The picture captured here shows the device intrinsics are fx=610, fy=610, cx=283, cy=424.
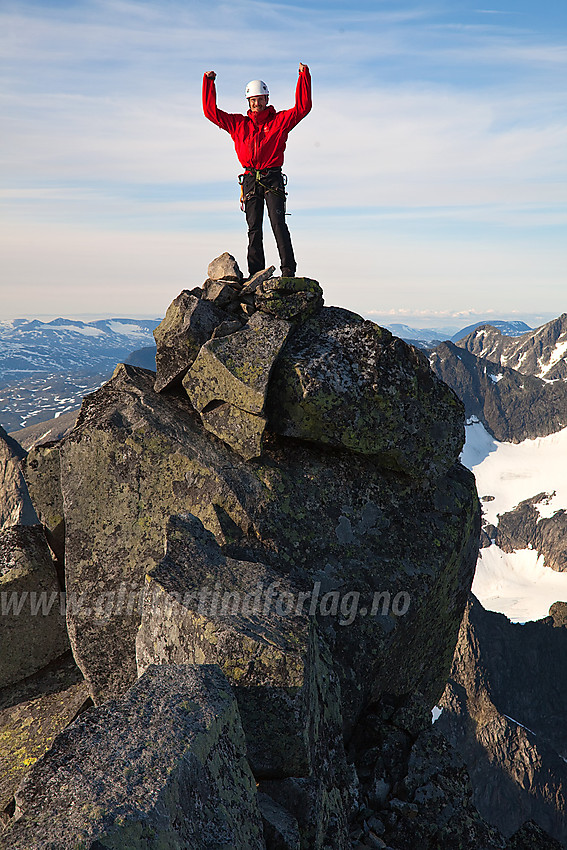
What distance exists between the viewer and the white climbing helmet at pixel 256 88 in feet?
66.9

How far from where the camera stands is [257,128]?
Answer: 2084 centimetres

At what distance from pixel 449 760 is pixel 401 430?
27.8ft

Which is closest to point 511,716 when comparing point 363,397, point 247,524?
point 363,397

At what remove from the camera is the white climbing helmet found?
2039cm

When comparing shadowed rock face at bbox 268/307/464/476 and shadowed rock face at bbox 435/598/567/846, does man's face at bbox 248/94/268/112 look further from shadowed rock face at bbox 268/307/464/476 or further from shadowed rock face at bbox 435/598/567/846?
shadowed rock face at bbox 435/598/567/846

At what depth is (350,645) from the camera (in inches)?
602

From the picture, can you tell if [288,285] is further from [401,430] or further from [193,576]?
[193,576]

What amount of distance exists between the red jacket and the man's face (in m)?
0.12

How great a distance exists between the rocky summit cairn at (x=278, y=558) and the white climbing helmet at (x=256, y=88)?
5.72 m

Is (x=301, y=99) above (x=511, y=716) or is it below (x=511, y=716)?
above

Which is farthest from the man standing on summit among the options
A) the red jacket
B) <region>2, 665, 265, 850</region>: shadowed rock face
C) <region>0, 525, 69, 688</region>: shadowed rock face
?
<region>2, 665, 265, 850</region>: shadowed rock face

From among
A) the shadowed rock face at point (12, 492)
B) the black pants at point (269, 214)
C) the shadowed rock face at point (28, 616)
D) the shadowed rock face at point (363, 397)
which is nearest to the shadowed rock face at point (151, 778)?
the shadowed rock face at point (28, 616)

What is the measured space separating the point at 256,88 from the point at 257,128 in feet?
3.96

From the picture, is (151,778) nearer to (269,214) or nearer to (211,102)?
(269,214)
